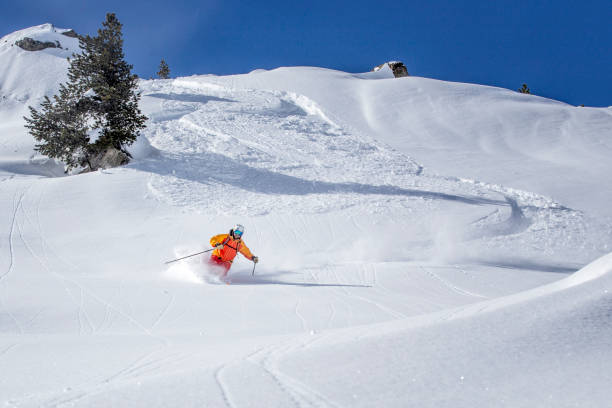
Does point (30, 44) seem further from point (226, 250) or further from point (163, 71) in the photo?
point (226, 250)

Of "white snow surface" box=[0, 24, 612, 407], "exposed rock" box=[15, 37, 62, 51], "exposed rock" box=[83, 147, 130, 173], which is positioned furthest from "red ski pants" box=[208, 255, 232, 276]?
"exposed rock" box=[15, 37, 62, 51]

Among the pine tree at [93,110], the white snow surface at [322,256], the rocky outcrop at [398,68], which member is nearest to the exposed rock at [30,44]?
the white snow surface at [322,256]

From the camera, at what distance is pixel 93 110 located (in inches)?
744

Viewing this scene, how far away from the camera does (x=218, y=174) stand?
687 inches

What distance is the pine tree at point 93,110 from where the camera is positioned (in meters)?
18.1

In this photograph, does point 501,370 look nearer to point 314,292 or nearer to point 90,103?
point 314,292

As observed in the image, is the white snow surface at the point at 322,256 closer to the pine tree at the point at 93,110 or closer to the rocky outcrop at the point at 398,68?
the pine tree at the point at 93,110

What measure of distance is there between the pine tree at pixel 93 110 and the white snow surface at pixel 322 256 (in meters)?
1.55

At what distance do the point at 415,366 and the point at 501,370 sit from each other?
0.43 meters

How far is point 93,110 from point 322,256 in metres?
14.7

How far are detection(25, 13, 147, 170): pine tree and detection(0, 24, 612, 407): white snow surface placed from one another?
1.55 meters

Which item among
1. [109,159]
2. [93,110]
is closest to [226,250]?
[109,159]

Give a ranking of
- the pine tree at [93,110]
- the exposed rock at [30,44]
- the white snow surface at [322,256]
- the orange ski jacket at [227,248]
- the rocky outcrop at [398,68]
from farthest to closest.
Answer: the exposed rock at [30,44]
the rocky outcrop at [398,68]
the pine tree at [93,110]
the orange ski jacket at [227,248]
the white snow surface at [322,256]

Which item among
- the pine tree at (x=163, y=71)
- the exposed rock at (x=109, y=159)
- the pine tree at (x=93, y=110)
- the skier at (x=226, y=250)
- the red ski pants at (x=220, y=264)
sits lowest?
the red ski pants at (x=220, y=264)
